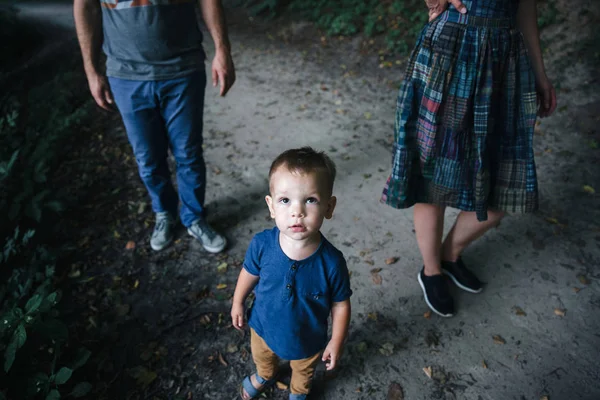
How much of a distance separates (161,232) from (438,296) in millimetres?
1979

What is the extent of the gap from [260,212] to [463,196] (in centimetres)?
176

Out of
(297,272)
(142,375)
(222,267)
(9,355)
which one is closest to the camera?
(297,272)

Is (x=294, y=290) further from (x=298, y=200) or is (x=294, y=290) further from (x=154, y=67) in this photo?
(x=154, y=67)

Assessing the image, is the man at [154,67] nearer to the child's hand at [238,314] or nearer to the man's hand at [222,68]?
the man's hand at [222,68]

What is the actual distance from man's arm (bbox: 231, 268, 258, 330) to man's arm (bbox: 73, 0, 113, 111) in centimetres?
156

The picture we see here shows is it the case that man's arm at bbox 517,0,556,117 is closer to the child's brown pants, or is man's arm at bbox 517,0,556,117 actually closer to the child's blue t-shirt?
the child's blue t-shirt

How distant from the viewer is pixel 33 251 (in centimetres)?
293

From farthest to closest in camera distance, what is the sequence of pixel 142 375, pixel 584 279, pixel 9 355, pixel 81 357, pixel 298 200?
pixel 584 279, pixel 142 375, pixel 81 357, pixel 9 355, pixel 298 200

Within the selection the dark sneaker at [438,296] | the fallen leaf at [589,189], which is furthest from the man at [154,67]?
the fallen leaf at [589,189]

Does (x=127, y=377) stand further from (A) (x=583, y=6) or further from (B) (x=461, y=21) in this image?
(A) (x=583, y=6)

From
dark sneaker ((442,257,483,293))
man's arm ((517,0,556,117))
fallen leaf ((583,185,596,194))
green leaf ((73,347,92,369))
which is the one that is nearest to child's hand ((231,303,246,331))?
green leaf ((73,347,92,369))

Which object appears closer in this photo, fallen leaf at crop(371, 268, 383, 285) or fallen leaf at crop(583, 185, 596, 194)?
fallen leaf at crop(371, 268, 383, 285)

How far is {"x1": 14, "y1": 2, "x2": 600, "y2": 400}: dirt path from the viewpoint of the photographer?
2197 millimetres

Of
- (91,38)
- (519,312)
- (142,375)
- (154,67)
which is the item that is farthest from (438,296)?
(91,38)
